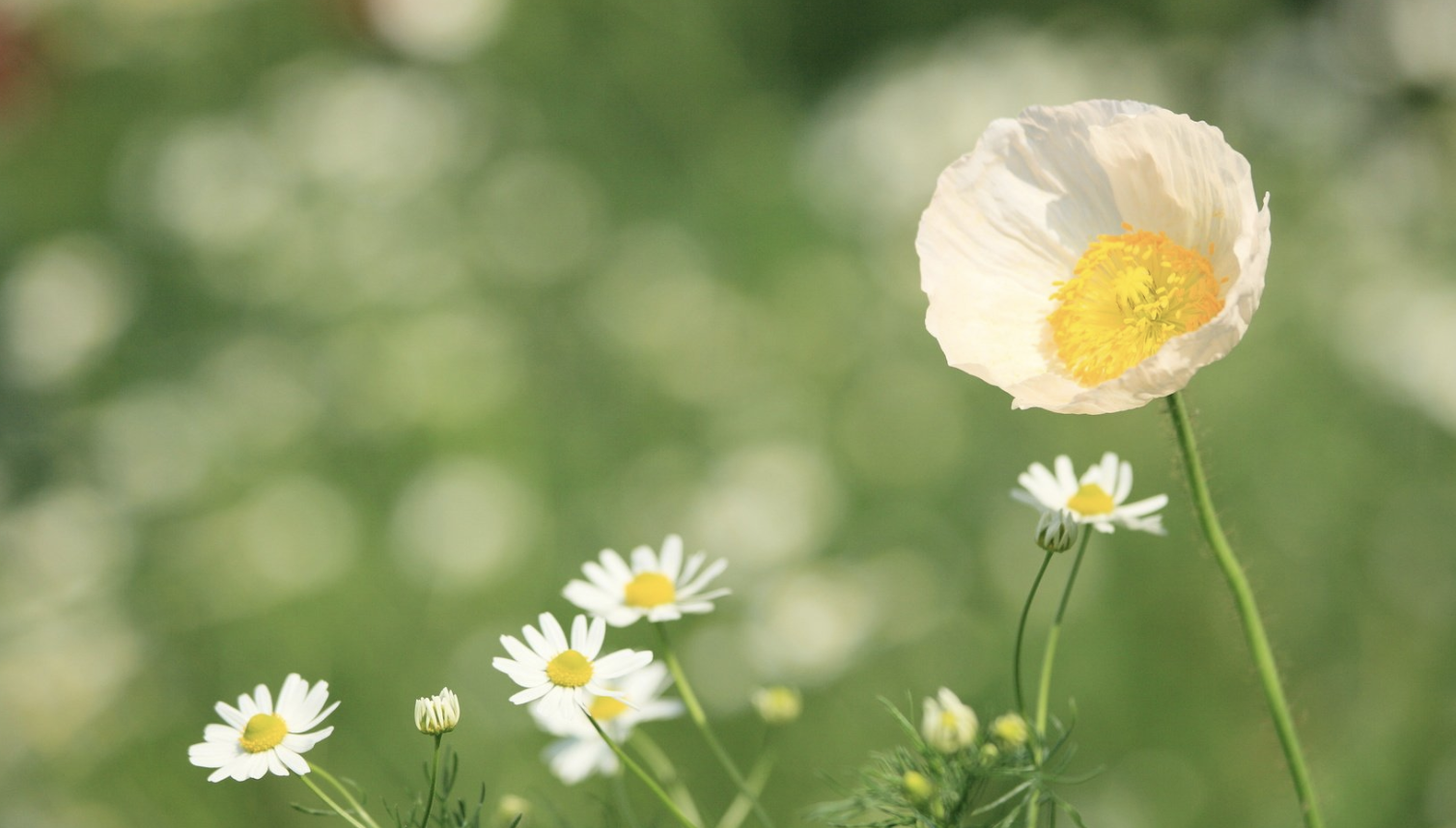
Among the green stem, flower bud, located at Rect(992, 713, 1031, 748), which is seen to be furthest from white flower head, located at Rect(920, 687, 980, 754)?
the green stem

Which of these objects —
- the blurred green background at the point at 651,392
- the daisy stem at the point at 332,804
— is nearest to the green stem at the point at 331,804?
the daisy stem at the point at 332,804

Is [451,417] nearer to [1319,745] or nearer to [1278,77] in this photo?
[1319,745]

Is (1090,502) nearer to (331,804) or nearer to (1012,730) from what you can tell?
(1012,730)

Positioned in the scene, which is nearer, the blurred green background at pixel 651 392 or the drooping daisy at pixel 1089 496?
the drooping daisy at pixel 1089 496

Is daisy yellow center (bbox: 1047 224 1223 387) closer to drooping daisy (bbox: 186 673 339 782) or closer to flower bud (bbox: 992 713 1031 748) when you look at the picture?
flower bud (bbox: 992 713 1031 748)

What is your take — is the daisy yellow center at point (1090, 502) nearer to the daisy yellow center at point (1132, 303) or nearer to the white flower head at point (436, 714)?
the daisy yellow center at point (1132, 303)

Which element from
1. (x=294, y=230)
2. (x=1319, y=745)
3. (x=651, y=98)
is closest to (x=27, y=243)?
(x=294, y=230)

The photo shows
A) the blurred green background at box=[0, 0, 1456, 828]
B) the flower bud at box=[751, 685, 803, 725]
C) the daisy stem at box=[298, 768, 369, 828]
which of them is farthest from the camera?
the blurred green background at box=[0, 0, 1456, 828]

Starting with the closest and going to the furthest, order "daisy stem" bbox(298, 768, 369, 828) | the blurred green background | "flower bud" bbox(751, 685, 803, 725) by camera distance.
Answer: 1. "daisy stem" bbox(298, 768, 369, 828)
2. "flower bud" bbox(751, 685, 803, 725)
3. the blurred green background

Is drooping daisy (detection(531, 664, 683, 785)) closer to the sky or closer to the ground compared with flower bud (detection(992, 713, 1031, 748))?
closer to the sky
